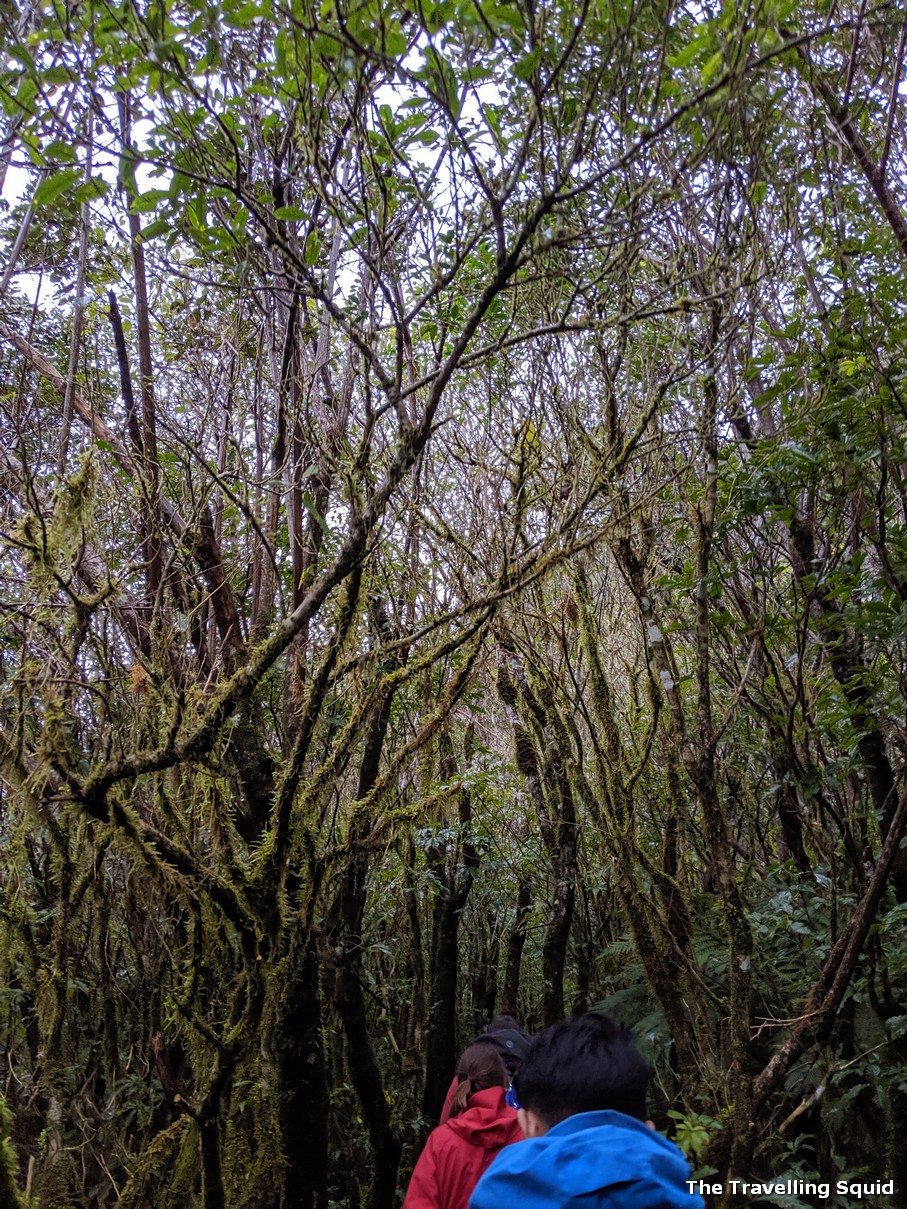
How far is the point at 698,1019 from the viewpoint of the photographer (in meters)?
2.88

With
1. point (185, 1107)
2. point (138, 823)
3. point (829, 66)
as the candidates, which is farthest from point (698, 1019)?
point (829, 66)

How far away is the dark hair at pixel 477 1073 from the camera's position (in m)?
3.01

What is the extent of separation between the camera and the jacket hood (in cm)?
266

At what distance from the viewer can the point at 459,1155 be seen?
262 centimetres

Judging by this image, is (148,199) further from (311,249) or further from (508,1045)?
(508,1045)

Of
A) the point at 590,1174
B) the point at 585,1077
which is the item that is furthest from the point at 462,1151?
the point at 590,1174

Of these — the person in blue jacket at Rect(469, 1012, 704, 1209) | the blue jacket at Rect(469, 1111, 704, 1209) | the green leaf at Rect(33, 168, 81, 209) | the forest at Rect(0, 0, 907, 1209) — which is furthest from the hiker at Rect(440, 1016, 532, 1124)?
the green leaf at Rect(33, 168, 81, 209)

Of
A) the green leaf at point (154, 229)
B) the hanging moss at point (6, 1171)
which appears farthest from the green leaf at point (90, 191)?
the hanging moss at point (6, 1171)

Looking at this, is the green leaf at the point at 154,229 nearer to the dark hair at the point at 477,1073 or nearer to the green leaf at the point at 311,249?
the green leaf at the point at 311,249

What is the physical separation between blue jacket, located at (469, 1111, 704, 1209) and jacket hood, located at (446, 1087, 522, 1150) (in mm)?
1336

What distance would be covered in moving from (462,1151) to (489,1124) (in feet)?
0.40

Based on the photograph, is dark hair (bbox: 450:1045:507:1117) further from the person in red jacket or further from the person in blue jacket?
the person in blue jacket

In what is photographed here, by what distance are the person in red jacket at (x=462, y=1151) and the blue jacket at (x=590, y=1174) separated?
134cm

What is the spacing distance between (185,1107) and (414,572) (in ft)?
8.99
